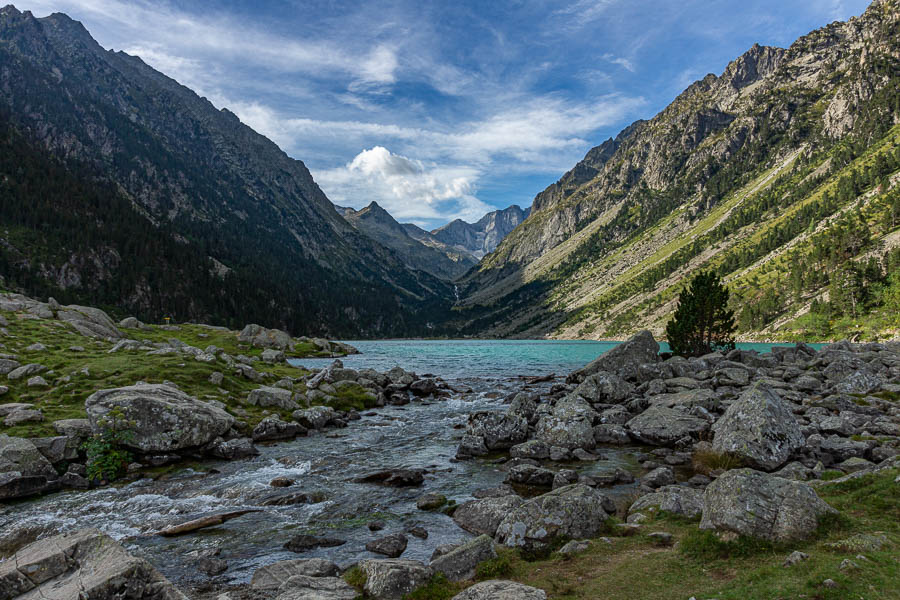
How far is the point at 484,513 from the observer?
623 inches

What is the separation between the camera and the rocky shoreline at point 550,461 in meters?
10.2

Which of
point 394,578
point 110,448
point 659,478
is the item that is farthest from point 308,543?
point 659,478

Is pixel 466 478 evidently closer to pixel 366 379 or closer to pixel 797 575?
pixel 797 575

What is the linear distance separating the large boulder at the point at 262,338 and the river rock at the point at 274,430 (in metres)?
71.7

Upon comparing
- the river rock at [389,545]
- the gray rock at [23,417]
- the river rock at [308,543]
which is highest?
the gray rock at [23,417]

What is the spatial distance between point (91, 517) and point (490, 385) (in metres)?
46.2

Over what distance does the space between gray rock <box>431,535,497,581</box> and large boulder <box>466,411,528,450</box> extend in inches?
592

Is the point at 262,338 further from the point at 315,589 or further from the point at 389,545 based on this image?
the point at 315,589

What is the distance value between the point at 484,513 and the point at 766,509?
29.8 ft

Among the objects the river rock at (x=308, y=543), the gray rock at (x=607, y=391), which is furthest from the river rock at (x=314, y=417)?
the gray rock at (x=607, y=391)

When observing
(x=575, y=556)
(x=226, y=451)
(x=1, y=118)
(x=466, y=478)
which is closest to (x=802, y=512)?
(x=575, y=556)

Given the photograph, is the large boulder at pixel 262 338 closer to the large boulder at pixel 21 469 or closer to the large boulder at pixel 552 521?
the large boulder at pixel 21 469

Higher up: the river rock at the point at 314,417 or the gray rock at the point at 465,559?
the gray rock at the point at 465,559

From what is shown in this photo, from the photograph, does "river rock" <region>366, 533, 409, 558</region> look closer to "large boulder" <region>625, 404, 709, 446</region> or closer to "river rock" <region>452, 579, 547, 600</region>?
"river rock" <region>452, 579, 547, 600</region>
